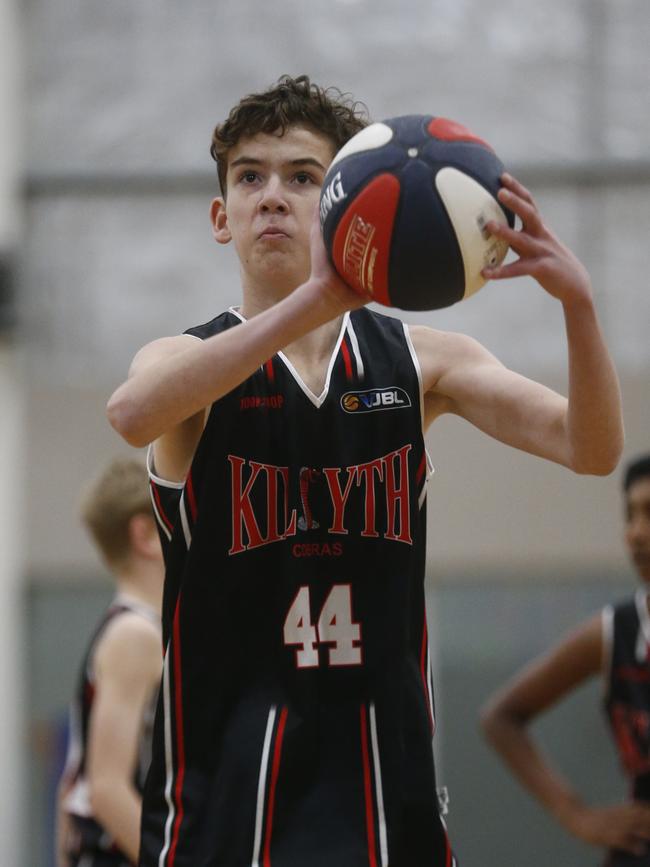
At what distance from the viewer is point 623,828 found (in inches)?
200

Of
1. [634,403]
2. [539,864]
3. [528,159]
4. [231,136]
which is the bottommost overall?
[539,864]

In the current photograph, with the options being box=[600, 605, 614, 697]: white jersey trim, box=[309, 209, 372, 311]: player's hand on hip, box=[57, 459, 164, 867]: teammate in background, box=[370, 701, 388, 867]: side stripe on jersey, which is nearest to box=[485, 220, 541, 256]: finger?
box=[309, 209, 372, 311]: player's hand on hip

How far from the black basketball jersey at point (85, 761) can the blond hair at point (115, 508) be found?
17 cm

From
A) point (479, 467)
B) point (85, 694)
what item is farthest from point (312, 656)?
point (479, 467)

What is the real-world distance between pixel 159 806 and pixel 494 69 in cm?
706

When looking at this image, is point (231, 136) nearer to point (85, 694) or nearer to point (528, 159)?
point (85, 694)

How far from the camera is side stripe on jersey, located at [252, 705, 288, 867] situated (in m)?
2.72

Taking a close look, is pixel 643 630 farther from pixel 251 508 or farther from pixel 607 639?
pixel 251 508

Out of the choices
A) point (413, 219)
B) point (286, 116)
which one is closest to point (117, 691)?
point (286, 116)

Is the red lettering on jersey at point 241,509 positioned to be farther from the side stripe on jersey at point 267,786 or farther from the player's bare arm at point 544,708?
the player's bare arm at point 544,708

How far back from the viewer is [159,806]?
2844mm

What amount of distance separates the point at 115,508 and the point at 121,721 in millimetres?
728

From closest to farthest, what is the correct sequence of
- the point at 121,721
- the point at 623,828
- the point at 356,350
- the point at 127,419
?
the point at 127,419, the point at 356,350, the point at 121,721, the point at 623,828

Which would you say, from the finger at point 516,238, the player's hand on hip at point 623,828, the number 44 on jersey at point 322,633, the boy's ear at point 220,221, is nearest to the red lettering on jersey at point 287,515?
the number 44 on jersey at point 322,633
